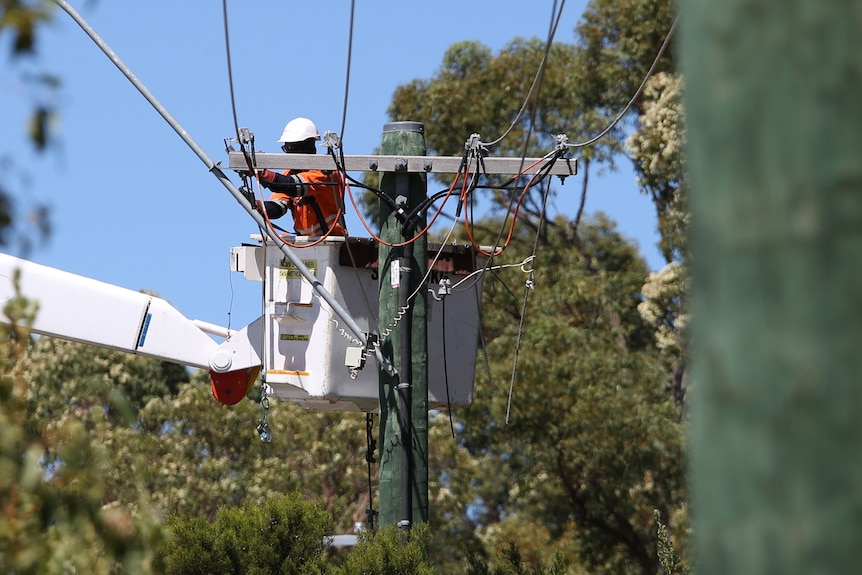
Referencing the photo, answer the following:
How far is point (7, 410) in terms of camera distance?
3035 millimetres

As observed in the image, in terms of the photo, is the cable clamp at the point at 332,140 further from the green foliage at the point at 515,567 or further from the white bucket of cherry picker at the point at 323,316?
the green foliage at the point at 515,567

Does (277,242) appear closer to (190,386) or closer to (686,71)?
(686,71)

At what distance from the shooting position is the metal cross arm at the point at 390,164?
10.4 metres

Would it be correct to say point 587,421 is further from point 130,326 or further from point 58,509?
point 58,509

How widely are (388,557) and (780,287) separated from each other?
7190mm

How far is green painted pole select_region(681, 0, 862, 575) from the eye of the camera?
1754 mm

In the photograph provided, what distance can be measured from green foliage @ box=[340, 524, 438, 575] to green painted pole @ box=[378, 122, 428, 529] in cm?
98

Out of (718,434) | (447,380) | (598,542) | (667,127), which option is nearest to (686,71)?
(718,434)

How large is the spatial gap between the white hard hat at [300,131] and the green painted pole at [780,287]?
9518mm

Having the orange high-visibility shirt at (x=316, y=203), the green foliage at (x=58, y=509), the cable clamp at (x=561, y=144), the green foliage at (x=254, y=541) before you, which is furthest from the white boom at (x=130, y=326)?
the green foliage at (x=58, y=509)

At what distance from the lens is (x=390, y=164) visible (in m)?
10.4

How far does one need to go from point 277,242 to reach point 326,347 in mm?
820

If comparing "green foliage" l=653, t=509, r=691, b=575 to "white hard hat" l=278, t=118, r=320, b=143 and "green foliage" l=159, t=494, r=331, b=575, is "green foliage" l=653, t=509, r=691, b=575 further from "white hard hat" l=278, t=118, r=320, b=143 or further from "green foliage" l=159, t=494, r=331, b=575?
"white hard hat" l=278, t=118, r=320, b=143

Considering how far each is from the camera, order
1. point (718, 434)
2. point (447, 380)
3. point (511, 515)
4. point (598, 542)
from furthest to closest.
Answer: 1. point (511, 515)
2. point (598, 542)
3. point (447, 380)
4. point (718, 434)
